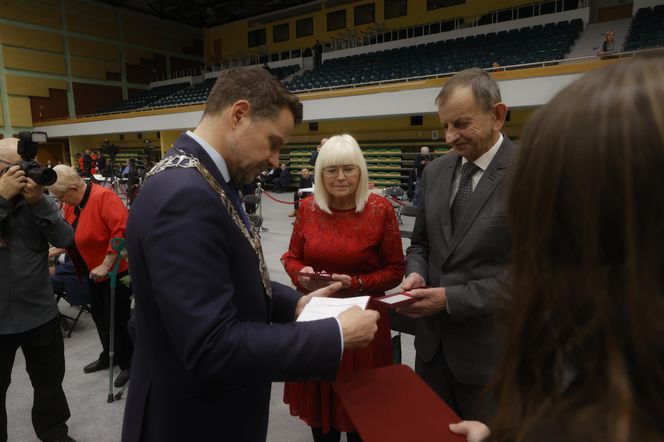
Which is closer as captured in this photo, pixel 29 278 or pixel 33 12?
pixel 29 278

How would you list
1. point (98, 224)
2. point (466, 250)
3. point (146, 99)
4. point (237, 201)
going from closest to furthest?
point (237, 201), point (466, 250), point (98, 224), point (146, 99)

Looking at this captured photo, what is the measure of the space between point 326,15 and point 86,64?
40.6 feet

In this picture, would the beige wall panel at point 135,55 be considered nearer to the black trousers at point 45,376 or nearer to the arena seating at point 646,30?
the arena seating at point 646,30

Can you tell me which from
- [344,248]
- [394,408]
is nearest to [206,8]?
[344,248]

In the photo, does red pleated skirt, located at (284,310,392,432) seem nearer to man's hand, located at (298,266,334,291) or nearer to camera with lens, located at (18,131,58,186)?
man's hand, located at (298,266,334,291)

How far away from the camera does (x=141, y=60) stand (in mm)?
A: 22703

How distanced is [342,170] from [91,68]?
924 inches

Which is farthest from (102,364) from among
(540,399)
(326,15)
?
(326,15)

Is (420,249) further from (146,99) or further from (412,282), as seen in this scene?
(146,99)

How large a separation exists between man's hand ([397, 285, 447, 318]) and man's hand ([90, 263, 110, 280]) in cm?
225

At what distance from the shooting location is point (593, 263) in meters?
0.52

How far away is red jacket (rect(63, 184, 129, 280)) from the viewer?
293cm

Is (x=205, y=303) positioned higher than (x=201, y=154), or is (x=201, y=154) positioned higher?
(x=201, y=154)

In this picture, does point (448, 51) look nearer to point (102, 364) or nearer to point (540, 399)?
point (102, 364)
